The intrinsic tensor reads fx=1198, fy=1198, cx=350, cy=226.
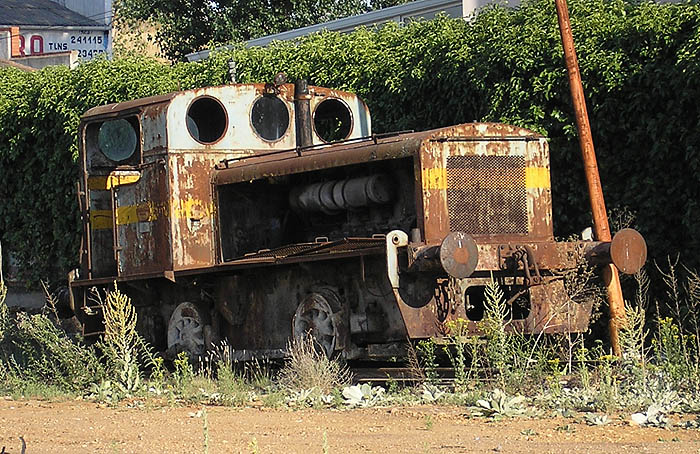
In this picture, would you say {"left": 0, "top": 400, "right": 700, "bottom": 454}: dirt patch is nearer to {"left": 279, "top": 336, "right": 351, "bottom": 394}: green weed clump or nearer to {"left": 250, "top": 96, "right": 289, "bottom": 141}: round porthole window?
{"left": 279, "top": 336, "right": 351, "bottom": 394}: green weed clump

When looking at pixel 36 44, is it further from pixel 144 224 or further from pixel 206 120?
pixel 144 224

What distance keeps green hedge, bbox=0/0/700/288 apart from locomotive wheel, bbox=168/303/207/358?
3978 millimetres

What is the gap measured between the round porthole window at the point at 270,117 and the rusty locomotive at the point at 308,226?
0.02 meters

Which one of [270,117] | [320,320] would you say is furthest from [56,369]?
[270,117]

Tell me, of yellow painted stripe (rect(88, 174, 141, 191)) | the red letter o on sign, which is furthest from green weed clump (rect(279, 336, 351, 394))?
the red letter o on sign

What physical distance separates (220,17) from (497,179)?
2565 centimetres

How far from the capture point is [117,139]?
13.7 meters

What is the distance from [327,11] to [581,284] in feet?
88.1

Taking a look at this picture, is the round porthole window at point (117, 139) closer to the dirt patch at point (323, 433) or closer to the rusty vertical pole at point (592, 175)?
the dirt patch at point (323, 433)

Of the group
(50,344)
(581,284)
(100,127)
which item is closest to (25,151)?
(100,127)

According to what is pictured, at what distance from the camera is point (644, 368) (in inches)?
377

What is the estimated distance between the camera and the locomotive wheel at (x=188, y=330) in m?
13.3

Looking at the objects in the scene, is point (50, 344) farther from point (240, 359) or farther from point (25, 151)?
point (25, 151)

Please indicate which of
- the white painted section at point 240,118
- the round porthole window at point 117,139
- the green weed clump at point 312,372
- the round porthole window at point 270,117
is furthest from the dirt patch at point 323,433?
the round porthole window at point 270,117
